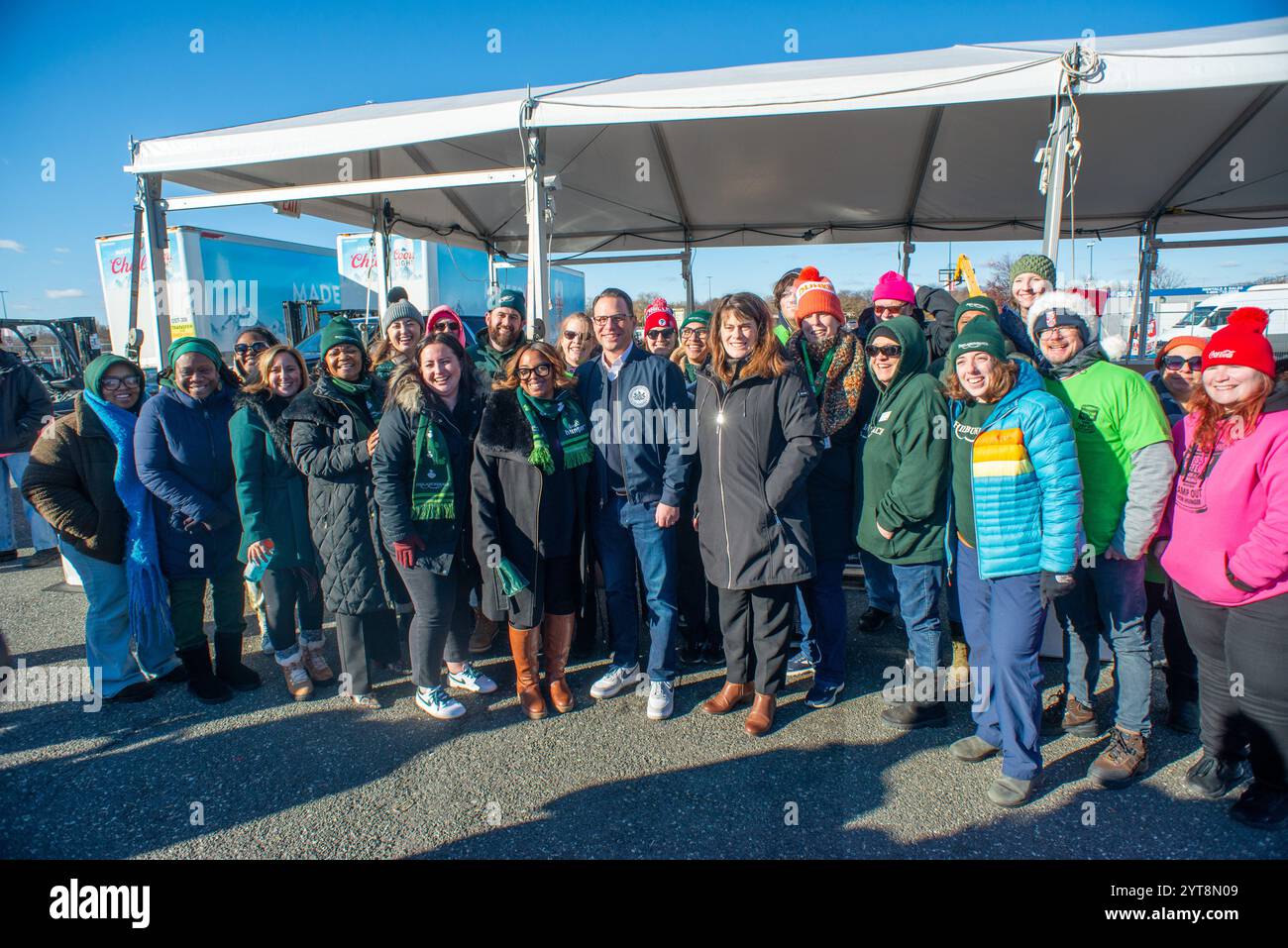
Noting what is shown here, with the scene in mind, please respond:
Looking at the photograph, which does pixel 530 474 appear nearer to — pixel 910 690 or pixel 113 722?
pixel 910 690

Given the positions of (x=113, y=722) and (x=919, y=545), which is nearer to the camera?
(x=919, y=545)

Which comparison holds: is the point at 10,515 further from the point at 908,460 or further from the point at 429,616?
the point at 908,460

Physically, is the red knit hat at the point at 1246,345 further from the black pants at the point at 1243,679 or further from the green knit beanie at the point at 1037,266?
the green knit beanie at the point at 1037,266

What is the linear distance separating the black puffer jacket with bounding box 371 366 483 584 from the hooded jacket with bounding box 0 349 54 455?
14.6ft

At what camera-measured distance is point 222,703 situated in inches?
134

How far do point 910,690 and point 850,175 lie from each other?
5665 millimetres

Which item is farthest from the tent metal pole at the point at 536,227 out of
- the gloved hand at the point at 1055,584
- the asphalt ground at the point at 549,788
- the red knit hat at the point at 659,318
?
the gloved hand at the point at 1055,584

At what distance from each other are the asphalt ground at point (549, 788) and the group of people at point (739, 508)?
0.13 metres

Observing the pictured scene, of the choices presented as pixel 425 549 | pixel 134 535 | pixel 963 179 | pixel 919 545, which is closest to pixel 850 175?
pixel 963 179

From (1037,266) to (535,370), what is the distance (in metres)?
2.83

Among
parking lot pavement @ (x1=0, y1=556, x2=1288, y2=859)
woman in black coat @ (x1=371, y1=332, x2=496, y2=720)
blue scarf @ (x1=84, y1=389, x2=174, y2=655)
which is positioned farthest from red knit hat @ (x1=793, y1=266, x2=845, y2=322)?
blue scarf @ (x1=84, y1=389, x2=174, y2=655)

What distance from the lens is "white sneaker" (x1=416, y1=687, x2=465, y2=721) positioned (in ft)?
10.5
